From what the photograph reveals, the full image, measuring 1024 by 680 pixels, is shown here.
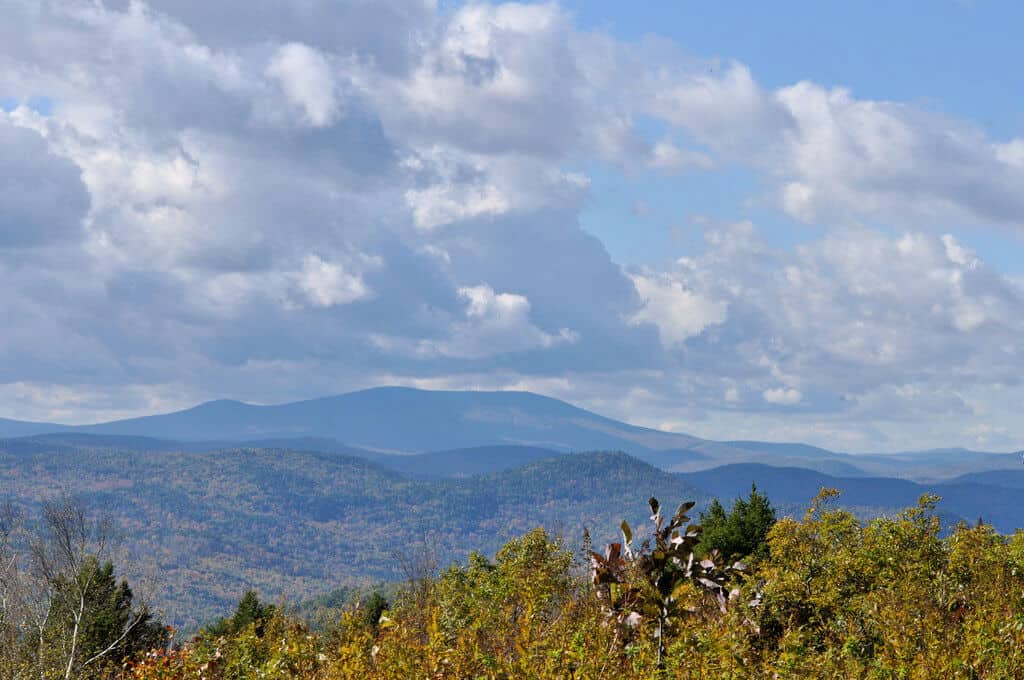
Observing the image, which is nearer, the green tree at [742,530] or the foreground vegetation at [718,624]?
the foreground vegetation at [718,624]

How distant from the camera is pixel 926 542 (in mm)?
34375

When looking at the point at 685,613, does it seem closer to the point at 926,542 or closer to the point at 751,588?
the point at 751,588

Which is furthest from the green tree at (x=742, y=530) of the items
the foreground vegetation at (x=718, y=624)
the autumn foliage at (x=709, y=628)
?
the autumn foliage at (x=709, y=628)

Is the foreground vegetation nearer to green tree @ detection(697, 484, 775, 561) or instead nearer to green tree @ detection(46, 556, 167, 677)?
green tree @ detection(46, 556, 167, 677)

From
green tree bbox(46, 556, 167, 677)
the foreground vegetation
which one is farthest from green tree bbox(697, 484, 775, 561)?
green tree bbox(46, 556, 167, 677)

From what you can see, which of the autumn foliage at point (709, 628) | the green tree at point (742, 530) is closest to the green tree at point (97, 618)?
the autumn foliage at point (709, 628)

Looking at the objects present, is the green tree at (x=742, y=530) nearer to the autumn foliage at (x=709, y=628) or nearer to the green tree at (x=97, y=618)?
the autumn foliage at (x=709, y=628)

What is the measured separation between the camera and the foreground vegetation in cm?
1209

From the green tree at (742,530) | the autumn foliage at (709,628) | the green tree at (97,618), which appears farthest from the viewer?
the green tree at (742,530)

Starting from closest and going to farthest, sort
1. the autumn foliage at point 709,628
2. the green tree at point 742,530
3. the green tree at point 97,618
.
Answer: the autumn foliage at point 709,628 → the green tree at point 97,618 → the green tree at point 742,530

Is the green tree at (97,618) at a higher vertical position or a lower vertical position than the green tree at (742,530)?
lower

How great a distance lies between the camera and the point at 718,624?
48.1ft

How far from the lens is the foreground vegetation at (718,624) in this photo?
12.1m

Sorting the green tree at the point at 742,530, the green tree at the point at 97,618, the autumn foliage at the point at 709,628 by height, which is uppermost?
the autumn foliage at the point at 709,628
